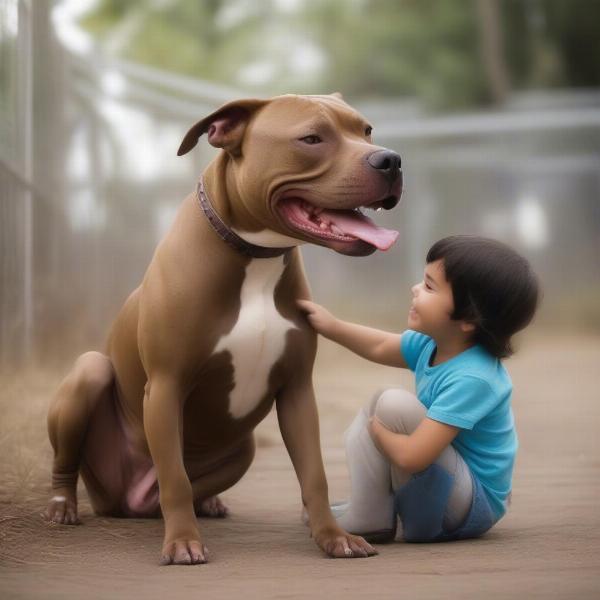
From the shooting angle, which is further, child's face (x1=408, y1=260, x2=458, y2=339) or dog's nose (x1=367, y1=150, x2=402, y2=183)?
child's face (x1=408, y1=260, x2=458, y2=339)

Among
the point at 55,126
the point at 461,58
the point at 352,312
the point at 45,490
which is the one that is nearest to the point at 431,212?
the point at 352,312

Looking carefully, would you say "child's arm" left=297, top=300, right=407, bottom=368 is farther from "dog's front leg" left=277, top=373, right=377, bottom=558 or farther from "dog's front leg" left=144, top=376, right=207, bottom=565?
"dog's front leg" left=144, top=376, right=207, bottom=565

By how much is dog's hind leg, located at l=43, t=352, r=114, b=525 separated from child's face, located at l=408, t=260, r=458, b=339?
3.54 ft

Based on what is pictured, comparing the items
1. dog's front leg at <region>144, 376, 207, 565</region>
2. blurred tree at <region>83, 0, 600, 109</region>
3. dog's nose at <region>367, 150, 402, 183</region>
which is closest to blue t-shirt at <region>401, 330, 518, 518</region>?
dog's nose at <region>367, 150, 402, 183</region>

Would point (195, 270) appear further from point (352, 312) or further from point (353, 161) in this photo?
point (352, 312)

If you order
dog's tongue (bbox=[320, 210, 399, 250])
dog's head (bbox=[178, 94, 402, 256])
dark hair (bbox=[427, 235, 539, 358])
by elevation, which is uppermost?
dog's head (bbox=[178, 94, 402, 256])

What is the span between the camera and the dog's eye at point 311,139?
2.94 m

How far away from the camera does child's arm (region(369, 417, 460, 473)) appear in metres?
2.88

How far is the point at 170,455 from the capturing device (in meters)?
2.96

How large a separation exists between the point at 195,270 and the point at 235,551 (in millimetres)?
814

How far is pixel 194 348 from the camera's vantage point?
297 cm

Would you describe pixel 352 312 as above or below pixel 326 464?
below

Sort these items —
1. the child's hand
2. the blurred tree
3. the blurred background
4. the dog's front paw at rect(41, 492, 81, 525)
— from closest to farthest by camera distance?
the child's hand
the dog's front paw at rect(41, 492, 81, 525)
the blurred background
the blurred tree

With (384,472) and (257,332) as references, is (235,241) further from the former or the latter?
(384,472)
